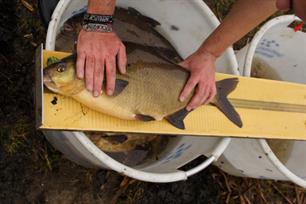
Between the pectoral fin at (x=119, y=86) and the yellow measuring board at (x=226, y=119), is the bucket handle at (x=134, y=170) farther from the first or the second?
the pectoral fin at (x=119, y=86)

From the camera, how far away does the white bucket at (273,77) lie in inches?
85.4

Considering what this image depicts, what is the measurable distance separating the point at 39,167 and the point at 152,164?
1.69ft

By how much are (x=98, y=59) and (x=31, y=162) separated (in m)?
0.77

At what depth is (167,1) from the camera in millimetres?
2285

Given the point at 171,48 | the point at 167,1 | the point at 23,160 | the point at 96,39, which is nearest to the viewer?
the point at 96,39

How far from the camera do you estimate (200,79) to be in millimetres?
1893

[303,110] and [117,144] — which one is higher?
[303,110]

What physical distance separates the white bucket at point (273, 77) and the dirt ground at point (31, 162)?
277 mm

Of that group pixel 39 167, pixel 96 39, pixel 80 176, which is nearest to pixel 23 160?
pixel 39 167

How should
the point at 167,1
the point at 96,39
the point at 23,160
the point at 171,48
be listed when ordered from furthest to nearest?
1. the point at 171,48
2. the point at 167,1
3. the point at 23,160
4. the point at 96,39

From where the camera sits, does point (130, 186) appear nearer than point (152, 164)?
No

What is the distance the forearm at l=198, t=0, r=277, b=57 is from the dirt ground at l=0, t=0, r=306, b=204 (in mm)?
804

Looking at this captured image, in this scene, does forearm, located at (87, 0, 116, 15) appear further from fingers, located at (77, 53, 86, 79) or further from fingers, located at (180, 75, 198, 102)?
fingers, located at (180, 75, 198, 102)

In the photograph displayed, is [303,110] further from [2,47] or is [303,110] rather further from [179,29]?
[2,47]
